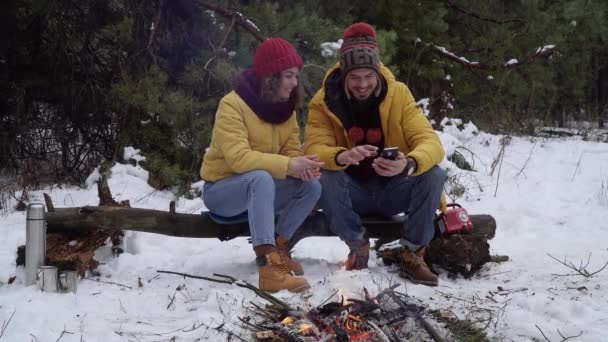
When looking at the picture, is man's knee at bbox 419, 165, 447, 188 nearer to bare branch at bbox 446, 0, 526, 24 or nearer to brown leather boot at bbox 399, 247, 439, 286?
brown leather boot at bbox 399, 247, 439, 286

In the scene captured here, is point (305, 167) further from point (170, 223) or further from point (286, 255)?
point (170, 223)

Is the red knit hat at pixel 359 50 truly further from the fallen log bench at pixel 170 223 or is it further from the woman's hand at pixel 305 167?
the fallen log bench at pixel 170 223

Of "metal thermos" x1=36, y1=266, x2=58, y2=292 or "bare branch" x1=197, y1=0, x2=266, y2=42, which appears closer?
"metal thermos" x1=36, y1=266, x2=58, y2=292

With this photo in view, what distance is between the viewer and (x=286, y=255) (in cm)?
360

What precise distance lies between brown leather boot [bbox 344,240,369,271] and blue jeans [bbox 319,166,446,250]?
1.6 inches

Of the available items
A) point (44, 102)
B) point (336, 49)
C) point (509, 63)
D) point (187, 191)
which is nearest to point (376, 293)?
point (187, 191)

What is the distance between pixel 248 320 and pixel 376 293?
2.57 ft

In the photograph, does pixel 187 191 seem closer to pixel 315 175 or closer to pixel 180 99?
pixel 180 99

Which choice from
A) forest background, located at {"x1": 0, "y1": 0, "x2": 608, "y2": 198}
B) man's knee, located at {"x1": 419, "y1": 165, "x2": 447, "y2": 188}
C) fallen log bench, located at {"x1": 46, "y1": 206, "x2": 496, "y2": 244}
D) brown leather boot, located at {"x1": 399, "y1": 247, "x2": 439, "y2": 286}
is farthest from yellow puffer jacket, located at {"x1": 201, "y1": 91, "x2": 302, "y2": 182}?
forest background, located at {"x1": 0, "y1": 0, "x2": 608, "y2": 198}

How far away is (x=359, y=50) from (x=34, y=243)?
7.39ft

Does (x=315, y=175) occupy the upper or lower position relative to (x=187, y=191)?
upper

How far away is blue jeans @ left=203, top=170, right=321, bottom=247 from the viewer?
329 cm

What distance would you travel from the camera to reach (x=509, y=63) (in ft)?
27.9

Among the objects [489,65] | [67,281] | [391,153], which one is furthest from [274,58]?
[489,65]
